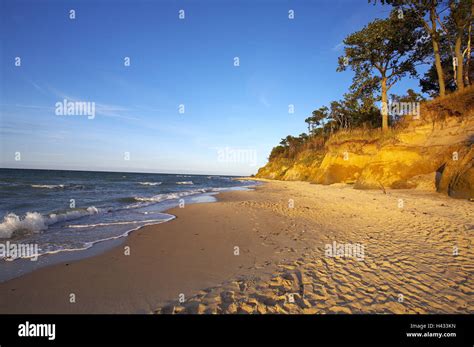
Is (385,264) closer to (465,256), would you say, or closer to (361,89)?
(465,256)

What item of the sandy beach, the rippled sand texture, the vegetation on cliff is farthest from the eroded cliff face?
the sandy beach

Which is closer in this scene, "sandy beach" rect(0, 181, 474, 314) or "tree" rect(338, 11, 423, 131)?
"sandy beach" rect(0, 181, 474, 314)

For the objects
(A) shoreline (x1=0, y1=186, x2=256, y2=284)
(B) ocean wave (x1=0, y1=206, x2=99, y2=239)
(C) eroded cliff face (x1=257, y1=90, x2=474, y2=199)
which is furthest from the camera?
(C) eroded cliff face (x1=257, y1=90, x2=474, y2=199)

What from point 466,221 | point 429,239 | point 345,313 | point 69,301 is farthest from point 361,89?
point 69,301

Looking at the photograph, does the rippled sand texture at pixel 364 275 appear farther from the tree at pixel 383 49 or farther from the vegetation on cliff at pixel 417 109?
the tree at pixel 383 49

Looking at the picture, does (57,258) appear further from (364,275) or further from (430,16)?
(430,16)

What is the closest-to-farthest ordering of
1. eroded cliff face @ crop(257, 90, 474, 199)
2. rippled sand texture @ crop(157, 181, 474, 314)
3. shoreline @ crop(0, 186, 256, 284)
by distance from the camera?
rippled sand texture @ crop(157, 181, 474, 314), shoreline @ crop(0, 186, 256, 284), eroded cliff face @ crop(257, 90, 474, 199)

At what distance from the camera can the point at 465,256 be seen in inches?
185

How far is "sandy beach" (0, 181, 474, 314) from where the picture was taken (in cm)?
318

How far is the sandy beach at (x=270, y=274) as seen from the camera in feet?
10.4

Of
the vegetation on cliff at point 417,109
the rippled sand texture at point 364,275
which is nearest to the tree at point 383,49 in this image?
the vegetation on cliff at point 417,109

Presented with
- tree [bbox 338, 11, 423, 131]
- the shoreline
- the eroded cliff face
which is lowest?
the shoreline

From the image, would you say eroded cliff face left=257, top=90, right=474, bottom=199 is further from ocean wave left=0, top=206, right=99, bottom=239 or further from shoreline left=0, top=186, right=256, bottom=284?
ocean wave left=0, top=206, right=99, bottom=239
